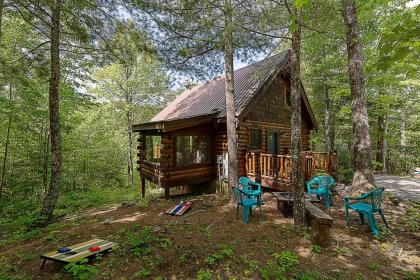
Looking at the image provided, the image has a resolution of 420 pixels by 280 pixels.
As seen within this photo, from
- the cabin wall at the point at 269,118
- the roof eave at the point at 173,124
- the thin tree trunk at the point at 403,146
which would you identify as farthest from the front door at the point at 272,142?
the thin tree trunk at the point at 403,146

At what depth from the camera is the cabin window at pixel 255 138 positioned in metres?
9.84

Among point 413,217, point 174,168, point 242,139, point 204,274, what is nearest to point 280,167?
point 242,139

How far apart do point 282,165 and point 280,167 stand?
133 mm

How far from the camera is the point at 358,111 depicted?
6398mm

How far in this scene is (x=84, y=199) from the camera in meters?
10.5

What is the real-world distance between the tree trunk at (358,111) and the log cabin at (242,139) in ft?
4.37

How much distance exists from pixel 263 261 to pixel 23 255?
4.71 m

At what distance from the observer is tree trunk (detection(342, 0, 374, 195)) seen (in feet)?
20.4

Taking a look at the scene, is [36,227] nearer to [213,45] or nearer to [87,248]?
[87,248]

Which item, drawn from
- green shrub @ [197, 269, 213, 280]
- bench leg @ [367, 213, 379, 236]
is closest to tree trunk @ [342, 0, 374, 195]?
bench leg @ [367, 213, 379, 236]

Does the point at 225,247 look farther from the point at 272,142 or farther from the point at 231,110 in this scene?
the point at 272,142

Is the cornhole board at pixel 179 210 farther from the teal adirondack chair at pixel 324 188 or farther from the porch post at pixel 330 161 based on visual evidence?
the porch post at pixel 330 161

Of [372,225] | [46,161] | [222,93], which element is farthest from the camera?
[222,93]

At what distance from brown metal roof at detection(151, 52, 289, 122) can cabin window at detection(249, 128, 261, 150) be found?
1.58 meters
